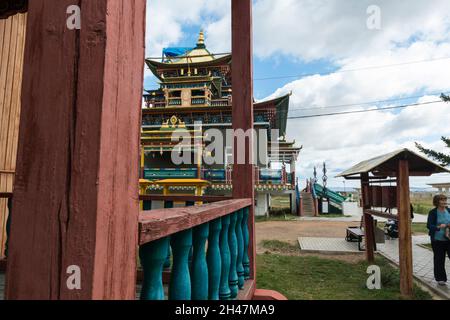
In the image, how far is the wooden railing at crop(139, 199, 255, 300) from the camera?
897 millimetres

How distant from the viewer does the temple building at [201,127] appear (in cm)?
1806

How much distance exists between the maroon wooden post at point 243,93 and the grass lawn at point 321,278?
9.27ft

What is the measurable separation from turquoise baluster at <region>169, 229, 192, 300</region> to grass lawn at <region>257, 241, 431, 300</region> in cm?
410

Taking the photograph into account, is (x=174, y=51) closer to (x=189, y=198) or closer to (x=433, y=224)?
(x=433, y=224)

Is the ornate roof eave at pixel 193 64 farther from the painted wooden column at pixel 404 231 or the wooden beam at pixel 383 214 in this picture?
the painted wooden column at pixel 404 231

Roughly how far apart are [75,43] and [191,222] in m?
0.67

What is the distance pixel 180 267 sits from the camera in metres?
1.12

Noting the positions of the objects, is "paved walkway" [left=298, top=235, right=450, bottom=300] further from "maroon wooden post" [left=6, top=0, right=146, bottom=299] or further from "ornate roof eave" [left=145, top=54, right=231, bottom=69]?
"ornate roof eave" [left=145, top=54, right=231, bottom=69]

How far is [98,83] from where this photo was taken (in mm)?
636

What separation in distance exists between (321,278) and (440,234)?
2.24 m

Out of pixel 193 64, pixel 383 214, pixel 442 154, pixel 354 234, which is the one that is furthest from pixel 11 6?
pixel 193 64

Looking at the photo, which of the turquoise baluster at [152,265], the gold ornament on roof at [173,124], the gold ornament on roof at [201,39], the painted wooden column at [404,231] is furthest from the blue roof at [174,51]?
the turquoise baluster at [152,265]
